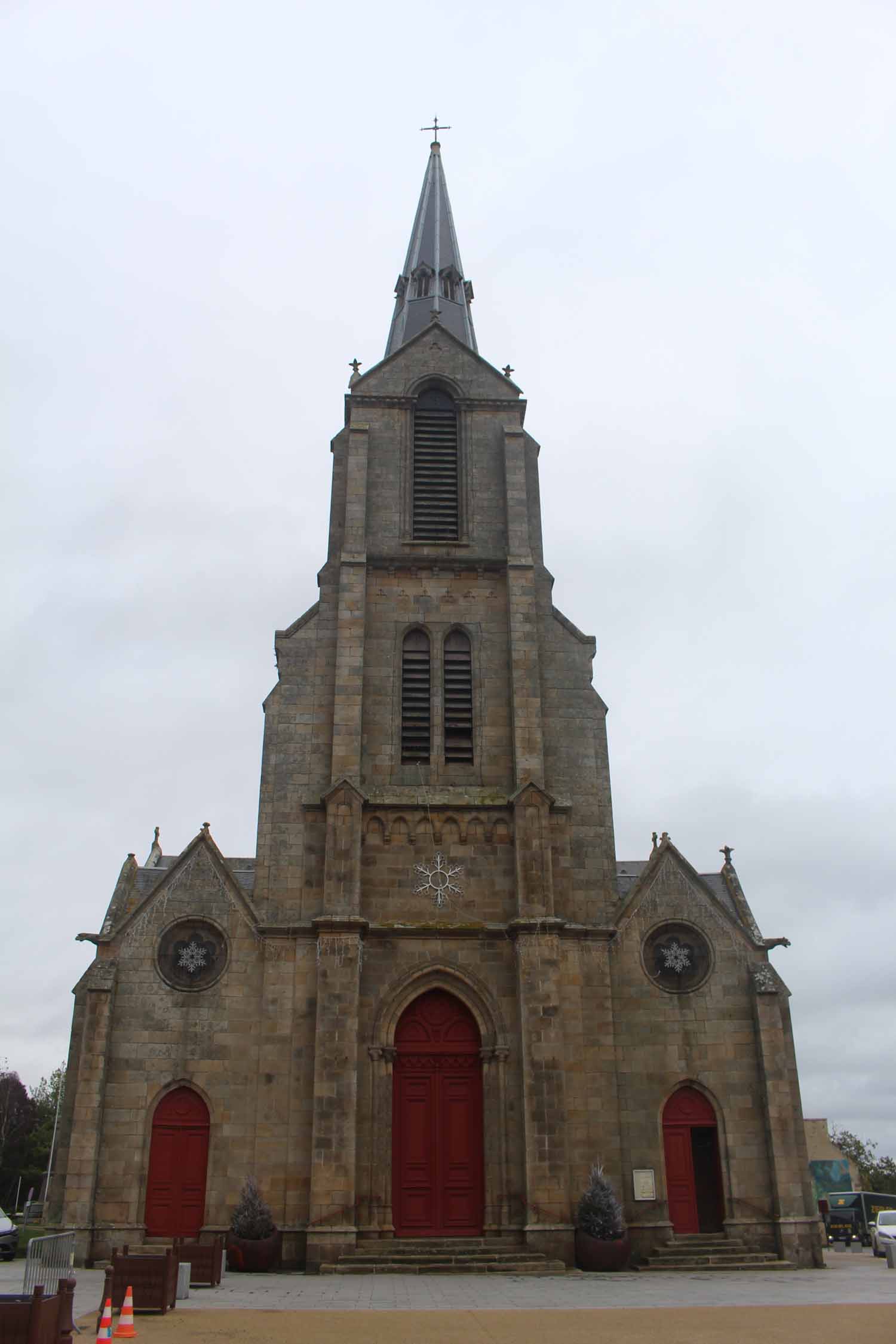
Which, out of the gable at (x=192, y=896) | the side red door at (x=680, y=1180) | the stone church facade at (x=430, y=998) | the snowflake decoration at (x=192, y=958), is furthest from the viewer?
the gable at (x=192, y=896)

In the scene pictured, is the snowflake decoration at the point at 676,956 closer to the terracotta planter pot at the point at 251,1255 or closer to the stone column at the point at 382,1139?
the stone column at the point at 382,1139

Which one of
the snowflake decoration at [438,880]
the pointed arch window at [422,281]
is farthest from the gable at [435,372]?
the snowflake decoration at [438,880]

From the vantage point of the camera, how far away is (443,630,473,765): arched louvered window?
2372 cm

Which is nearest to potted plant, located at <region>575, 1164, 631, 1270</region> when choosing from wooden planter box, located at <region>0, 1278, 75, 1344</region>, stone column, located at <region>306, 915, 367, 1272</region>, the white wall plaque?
the white wall plaque

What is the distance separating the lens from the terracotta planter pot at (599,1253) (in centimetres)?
1909

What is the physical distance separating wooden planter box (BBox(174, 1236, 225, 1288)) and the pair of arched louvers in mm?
10439

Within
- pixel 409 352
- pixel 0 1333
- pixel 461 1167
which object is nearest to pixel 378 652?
pixel 409 352

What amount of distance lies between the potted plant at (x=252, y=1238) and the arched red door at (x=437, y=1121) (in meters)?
2.37

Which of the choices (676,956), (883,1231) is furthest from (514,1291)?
(883,1231)

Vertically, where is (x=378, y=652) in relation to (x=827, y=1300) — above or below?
above

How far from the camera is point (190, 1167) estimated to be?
66.5 feet

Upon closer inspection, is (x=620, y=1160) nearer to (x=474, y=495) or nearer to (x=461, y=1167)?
(x=461, y=1167)

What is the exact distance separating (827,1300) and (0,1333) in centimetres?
1101

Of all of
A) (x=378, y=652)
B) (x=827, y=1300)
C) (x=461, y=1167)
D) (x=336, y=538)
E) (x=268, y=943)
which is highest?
(x=336, y=538)
